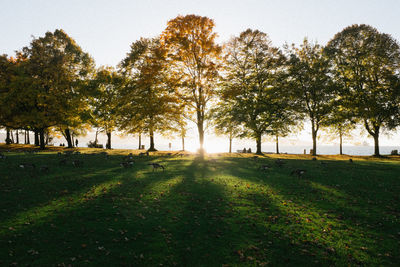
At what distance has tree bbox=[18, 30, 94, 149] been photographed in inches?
1380

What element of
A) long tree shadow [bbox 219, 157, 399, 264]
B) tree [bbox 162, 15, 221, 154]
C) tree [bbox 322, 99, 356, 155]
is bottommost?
long tree shadow [bbox 219, 157, 399, 264]

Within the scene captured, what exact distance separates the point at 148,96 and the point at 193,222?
30.0 metres

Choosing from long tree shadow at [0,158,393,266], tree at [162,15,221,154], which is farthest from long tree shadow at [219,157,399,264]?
tree at [162,15,221,154]

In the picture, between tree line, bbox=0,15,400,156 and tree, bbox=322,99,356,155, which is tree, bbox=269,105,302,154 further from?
tree, bbox=322,99,356,155

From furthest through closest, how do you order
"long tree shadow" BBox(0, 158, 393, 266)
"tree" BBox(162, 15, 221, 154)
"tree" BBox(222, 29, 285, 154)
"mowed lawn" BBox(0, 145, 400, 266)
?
"tree" BBox(222, 29, 285, 154) → "tree" BBox(162, 15, 221, 154) → "mowed lawn" BBox(0, 145, 400, 266) → "long tree shadow" BBox(0, 158, 393, 266)

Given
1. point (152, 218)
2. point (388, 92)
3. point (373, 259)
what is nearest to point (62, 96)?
point (152, 218)

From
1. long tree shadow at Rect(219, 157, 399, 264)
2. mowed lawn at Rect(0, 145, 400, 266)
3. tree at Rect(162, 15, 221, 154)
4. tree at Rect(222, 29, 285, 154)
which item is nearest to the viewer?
mowed lawn at Rect(0, 145, 400, 266)

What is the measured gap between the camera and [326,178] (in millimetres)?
19281

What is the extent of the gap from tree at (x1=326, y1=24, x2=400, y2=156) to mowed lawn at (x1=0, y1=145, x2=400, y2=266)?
2725 centimetres

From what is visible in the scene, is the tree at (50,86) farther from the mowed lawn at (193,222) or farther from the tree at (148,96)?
the mowed lawn at (193,222)

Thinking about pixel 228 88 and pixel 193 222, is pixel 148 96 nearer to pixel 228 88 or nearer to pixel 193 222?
pixel 228 88

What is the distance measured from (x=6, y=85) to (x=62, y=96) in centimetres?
796

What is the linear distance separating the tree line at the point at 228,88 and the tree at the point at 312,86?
183 mm

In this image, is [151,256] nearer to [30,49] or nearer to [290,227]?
[290,227]
